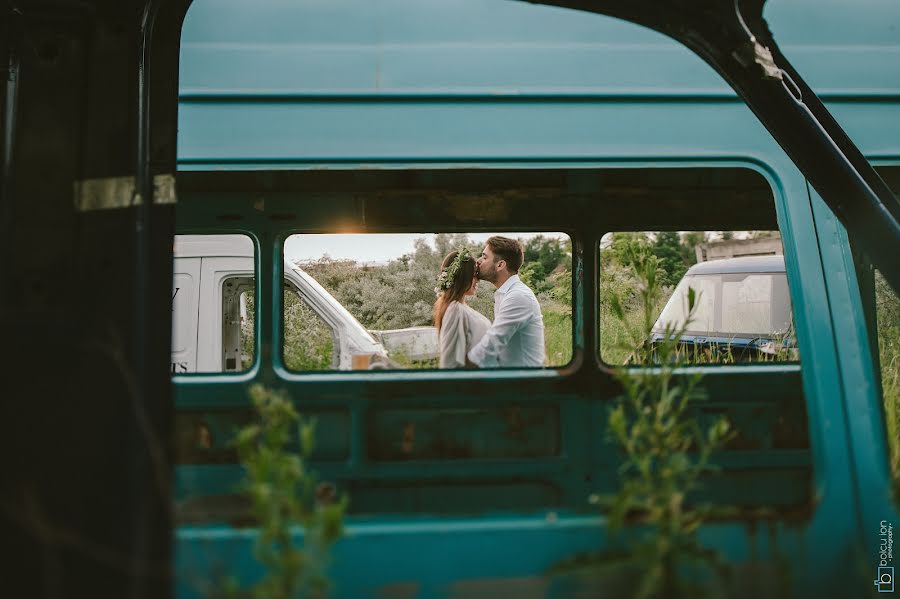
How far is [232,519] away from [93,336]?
0.62 meters

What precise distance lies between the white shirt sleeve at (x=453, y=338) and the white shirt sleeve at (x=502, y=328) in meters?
0.06

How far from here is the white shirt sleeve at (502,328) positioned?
3.18m

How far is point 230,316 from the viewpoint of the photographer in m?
3.65

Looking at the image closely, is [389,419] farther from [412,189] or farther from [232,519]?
[232,519]

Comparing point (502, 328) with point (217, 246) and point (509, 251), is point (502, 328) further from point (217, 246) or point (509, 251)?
point (217, 246)

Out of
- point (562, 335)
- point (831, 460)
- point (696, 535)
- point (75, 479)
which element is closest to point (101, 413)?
point (75, 479)

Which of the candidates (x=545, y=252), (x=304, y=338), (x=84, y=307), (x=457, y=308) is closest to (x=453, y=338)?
(x=457, y=308)

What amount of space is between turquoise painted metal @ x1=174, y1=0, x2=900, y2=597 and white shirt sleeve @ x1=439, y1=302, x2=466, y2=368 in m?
0.12

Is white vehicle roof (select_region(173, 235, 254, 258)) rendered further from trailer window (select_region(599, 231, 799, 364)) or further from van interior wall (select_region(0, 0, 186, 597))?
van interior wall (select_region(0, 0, 186, 597))

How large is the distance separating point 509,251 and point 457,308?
0.40m

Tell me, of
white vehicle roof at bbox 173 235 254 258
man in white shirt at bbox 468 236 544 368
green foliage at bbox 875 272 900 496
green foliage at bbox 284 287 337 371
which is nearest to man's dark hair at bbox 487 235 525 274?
man in white shirt at bbox 468 236 544 368

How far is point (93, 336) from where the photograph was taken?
120 centimetres

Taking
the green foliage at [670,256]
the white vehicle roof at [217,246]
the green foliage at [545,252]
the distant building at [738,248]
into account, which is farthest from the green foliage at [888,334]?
the white vehicle roof at [217,246]

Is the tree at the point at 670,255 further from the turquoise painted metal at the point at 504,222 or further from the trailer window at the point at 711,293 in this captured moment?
the turquoise painted metal at the point at 504,222
